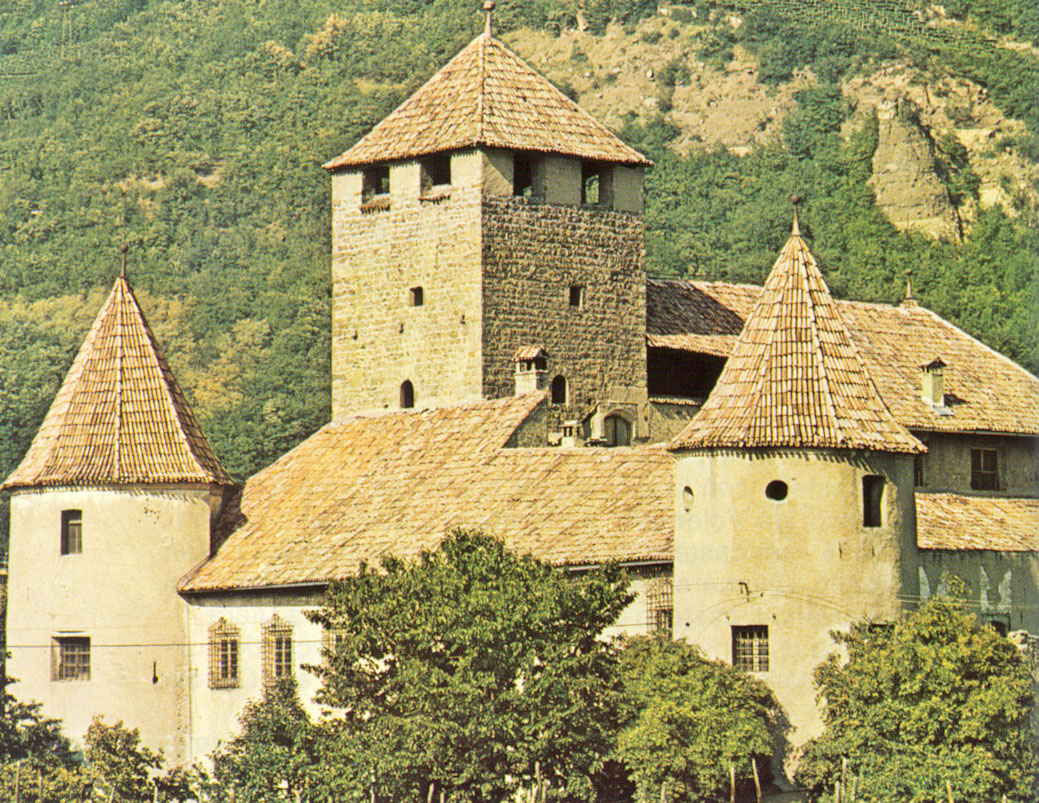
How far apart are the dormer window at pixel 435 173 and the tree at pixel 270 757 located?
13758 millimetres

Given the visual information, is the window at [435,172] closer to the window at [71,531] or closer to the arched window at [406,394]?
the arched window at [406,394]

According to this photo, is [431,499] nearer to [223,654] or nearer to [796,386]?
[223,654]

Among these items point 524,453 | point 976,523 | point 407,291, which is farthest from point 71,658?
point 976,523

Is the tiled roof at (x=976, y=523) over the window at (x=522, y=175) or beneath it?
beneath

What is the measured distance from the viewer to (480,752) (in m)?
46.0

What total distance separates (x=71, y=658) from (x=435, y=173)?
44.5 feet

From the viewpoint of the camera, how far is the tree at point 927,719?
45.3 metres

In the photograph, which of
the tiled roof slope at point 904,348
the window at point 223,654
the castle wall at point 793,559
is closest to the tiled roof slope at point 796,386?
the castle wall at point 793,559

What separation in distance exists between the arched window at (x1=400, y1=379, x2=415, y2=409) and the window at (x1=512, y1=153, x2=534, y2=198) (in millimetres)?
4798

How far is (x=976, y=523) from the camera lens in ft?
185

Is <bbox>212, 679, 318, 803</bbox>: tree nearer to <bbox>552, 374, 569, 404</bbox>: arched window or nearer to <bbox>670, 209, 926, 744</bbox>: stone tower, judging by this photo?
<bbox>670, 209, 926, 744</bbox>: stone tower

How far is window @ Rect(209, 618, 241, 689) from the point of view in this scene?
56688 mm

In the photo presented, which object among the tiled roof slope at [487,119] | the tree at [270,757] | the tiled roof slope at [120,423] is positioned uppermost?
the tiled roof slope at [487,119]

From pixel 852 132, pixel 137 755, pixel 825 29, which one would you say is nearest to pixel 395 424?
pixel 137 755
